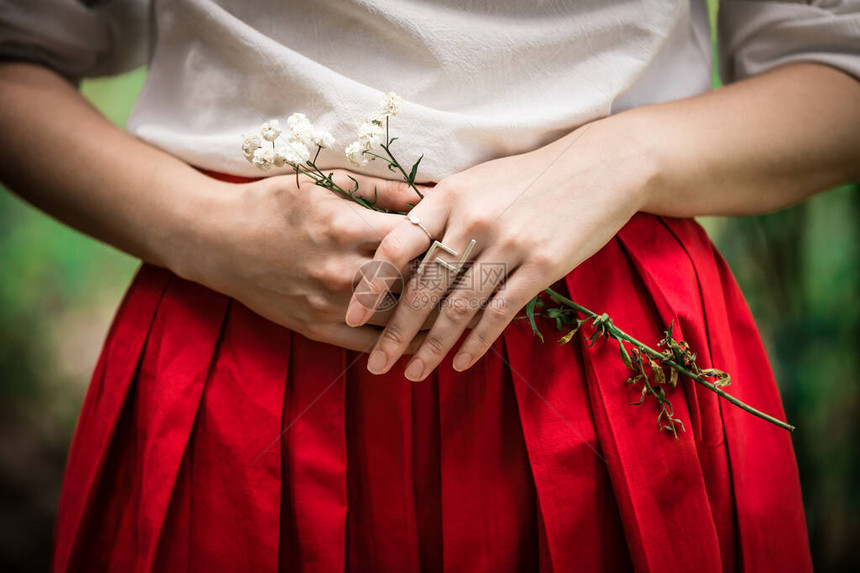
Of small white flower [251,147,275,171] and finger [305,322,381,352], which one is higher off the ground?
small white flower [251,147,275,171]

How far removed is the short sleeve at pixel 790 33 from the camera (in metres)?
0.52

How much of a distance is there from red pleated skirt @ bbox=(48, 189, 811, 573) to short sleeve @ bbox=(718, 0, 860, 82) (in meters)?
0.25

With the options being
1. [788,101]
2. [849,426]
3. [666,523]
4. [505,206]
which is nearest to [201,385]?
[505,206]

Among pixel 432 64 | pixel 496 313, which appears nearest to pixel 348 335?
pixel 496 313

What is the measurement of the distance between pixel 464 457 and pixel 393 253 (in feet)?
0.67

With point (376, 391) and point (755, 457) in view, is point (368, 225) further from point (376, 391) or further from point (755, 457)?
point (755, 457)

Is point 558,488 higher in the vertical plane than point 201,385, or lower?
lower

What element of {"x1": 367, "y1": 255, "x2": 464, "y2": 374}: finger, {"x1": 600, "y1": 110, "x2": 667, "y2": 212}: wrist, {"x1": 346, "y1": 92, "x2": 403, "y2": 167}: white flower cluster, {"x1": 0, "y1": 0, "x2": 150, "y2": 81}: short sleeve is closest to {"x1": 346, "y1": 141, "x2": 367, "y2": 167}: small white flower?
{"x1": 346, "y1": 92, "x2": 403, "y2": 167}: white flower cluster

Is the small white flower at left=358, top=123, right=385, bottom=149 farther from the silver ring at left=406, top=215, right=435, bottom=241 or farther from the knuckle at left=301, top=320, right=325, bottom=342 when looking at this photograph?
the knuckle at left=301, top=320, right=325, bottom=342

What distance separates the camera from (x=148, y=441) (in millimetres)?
482

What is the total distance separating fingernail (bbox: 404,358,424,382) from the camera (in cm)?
42

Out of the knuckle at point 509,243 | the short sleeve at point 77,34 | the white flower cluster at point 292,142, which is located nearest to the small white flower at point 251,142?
the white flower cluster at point 292,142

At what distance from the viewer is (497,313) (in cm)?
41

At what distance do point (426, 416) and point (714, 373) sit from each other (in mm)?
256
